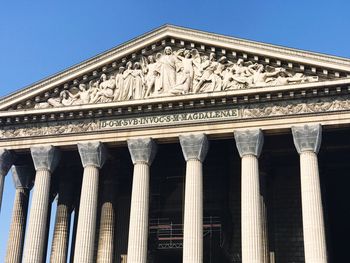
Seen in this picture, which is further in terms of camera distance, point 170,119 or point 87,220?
point 170,119

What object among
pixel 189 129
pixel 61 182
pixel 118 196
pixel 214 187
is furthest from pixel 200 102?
pixel 61 182

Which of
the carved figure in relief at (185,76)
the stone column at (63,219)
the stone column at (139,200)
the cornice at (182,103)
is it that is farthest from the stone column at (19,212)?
the carved figure in relief at (185,76)

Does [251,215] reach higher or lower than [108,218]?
lower

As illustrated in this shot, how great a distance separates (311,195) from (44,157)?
13065mm

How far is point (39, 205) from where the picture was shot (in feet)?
84.3

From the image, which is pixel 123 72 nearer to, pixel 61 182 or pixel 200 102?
pixel 200 102

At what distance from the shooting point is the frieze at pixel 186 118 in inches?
928

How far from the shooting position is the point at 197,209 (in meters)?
23.4

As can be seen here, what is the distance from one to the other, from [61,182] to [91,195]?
5.90 m

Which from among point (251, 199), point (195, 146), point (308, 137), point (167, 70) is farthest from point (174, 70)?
point (251, 199)

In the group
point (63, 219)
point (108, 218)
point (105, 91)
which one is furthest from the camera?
point (63, 219)

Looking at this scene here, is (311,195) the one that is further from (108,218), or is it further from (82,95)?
(82,95)

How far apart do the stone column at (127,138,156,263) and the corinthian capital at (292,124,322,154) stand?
684 centimetres

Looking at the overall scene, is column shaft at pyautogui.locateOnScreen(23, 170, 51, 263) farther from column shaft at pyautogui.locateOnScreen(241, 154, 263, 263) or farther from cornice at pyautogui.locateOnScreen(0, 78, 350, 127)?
column shaft at pyautogui.locateOnScreen(241, 154, 263, 263)
